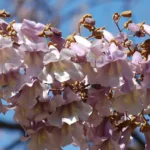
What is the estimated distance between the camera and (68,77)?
0.95 metres

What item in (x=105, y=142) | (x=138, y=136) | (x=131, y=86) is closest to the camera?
(x=131, y=86)

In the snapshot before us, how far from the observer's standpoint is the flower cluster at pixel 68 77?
0.94m

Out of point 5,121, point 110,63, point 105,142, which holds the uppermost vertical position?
point 5,121

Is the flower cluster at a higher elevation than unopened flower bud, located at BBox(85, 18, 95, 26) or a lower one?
lower

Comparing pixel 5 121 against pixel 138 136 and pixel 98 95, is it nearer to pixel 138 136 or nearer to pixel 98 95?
pixel 138 136

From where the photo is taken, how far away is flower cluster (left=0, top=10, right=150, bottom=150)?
942 mm

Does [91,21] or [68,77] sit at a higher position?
[91,21]

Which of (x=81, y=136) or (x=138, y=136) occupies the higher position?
(x=138, y=136)

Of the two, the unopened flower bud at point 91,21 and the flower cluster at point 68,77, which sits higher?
the unopened flower bud at point 91,21

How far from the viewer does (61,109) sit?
99cm

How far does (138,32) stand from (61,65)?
0.55 ft

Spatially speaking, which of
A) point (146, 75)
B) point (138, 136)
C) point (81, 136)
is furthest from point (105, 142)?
point (138, 136)

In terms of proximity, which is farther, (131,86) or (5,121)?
(5,121)

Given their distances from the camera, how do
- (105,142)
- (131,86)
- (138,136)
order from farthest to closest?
(138,136), (105,142), (131,86)
